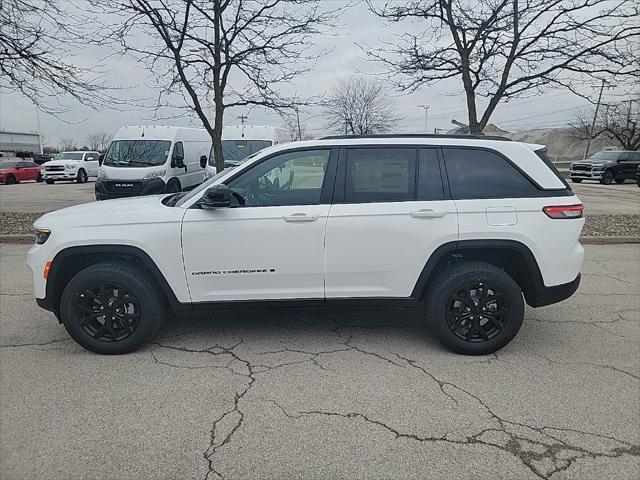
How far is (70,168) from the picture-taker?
25469 mm

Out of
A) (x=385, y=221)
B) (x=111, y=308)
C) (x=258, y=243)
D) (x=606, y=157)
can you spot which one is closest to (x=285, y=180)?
(x=258, y=243)

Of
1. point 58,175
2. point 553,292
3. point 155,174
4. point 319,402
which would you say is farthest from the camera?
point 58,175

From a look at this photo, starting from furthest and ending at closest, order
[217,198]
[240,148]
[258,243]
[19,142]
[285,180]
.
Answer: [19,142], [240,148], [285,180], [258,243], [217,198]

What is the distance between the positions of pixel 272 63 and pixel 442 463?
984 centimetres

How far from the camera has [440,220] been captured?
3.60 m

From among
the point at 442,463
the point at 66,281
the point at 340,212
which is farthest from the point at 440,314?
the point at 66,281

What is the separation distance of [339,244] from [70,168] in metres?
26.4

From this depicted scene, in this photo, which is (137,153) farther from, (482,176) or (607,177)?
(607,177)

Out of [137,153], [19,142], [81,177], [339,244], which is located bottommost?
[339,244]

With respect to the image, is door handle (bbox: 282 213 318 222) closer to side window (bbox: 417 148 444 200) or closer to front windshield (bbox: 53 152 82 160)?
side window (bbox: 417 148 444 200)

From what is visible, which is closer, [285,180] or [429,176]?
[429,176]

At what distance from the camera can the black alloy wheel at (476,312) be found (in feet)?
11.9

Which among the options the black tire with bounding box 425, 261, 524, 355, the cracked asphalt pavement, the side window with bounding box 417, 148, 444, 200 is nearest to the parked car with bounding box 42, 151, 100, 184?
the cracked asphalt pavement

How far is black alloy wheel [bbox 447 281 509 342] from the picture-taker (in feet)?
11.9
